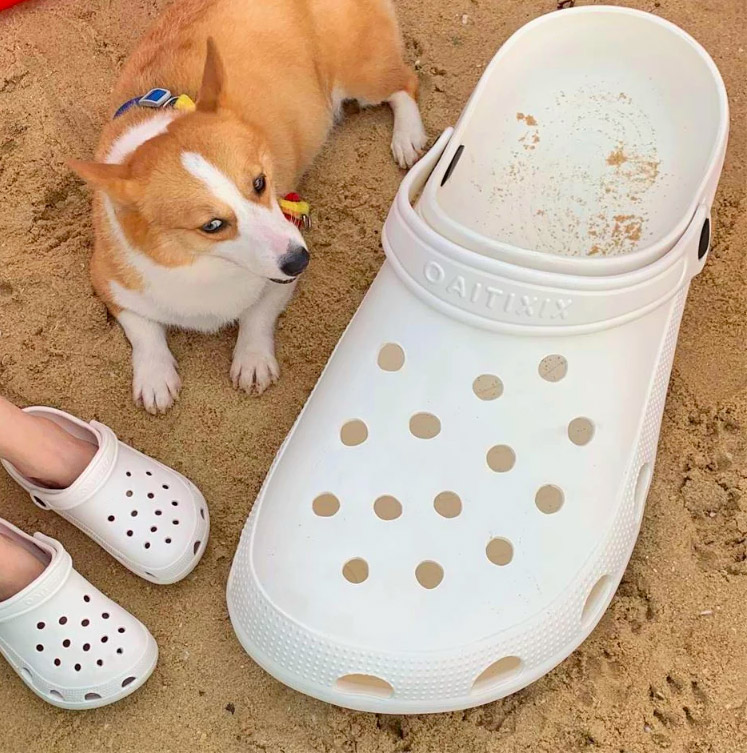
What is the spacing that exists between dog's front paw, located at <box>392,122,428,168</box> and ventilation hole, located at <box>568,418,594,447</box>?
32.5 inches

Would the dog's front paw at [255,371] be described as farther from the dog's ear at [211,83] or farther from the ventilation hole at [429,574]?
the ventilation hole at [429,574]

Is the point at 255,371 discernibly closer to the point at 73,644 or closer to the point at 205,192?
the point at 205,192

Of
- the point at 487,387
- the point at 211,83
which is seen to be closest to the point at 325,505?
the point at 487,387

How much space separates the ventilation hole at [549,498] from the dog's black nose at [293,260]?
0.57 m

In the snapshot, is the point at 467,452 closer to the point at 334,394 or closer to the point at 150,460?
the point at 334,394

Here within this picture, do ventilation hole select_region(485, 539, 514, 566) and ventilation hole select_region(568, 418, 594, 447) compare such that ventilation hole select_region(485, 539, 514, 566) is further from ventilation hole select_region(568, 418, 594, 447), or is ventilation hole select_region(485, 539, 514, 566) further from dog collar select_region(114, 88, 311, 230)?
dog collar select_region(114, 88, 311, 230)

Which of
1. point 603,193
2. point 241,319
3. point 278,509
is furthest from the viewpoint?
point 241,319

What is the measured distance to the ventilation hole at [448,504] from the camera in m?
1.26

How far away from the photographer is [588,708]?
4.48ft

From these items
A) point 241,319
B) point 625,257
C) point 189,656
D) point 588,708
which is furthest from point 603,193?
point 189,656

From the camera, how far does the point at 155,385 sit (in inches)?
64.9

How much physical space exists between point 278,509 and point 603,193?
860 mm

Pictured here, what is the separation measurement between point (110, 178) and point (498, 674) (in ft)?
3.34

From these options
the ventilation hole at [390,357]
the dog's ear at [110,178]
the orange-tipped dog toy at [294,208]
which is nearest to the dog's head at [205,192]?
the dog's ear at [110,178]
